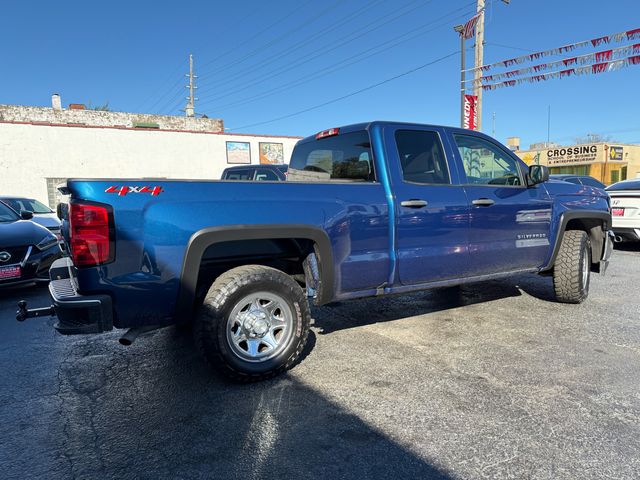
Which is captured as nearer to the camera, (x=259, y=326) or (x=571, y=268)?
(x=259, y=326)

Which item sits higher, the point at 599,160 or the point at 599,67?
the point at 599,67

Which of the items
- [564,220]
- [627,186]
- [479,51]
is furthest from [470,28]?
[564,220]

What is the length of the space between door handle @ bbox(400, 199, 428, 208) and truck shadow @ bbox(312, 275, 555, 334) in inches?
60.7

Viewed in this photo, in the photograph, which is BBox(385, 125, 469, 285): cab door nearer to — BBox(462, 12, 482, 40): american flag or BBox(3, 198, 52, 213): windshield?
BBox(3, 198, 52, 213): windshield

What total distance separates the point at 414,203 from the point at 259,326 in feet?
5.45

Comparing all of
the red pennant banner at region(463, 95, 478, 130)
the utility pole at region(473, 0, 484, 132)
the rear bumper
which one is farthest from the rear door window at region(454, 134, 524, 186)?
the utility pole at region(473, 0, 484, 132)

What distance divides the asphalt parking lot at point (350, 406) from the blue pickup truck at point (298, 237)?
467mm

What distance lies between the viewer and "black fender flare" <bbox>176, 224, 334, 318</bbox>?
2.95 m

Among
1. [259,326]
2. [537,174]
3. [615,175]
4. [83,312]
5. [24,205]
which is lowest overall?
[259,326]

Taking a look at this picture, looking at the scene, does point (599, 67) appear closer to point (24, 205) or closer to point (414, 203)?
point (414, 203)

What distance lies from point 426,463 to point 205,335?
1.65 meters

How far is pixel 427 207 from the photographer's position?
3.84m

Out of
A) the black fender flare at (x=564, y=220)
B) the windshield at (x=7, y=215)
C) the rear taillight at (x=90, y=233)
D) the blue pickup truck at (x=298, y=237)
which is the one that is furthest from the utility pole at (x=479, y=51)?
the rear taillight at (x=90, y=233)

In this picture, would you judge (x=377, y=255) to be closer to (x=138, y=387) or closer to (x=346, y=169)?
(x=346, y=169)
